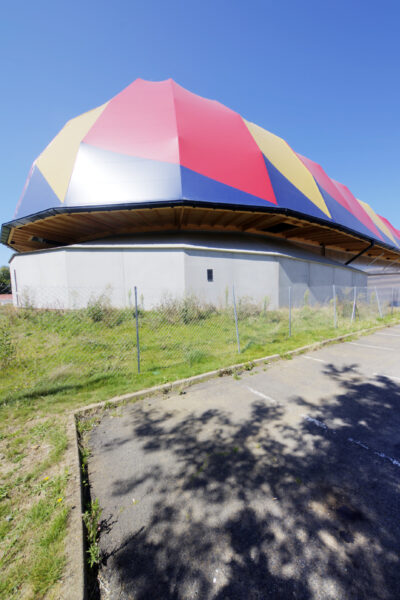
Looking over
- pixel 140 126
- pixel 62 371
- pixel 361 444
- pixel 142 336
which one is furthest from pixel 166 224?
pixel 361 444

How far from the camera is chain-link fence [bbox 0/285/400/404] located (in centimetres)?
526

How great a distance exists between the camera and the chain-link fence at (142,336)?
5258mm

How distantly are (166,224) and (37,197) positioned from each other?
7.68 metres

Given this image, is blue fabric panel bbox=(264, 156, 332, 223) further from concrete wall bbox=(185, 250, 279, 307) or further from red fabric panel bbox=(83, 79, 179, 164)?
red fabric panel bbox=(83, 79, 179, 164)

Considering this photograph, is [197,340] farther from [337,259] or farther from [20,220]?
[337,259]

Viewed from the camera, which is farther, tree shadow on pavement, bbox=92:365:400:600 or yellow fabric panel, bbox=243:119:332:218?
yellow fabric panel, bbox=243:119:332:218

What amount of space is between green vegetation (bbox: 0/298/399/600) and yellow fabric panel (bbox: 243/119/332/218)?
905cm

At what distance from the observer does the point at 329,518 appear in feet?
6.75

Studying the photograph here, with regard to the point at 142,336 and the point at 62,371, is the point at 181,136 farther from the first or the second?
the point at 62,371

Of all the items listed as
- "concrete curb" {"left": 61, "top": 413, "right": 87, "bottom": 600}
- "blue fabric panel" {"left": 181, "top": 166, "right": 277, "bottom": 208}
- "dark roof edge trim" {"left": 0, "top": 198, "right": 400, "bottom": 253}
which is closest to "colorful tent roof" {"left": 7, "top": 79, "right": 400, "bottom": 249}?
"blue fabric panel" {"left": 181, "top": 166, "right": 277, "bottom": 208}

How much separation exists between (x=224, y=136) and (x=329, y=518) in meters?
16.9

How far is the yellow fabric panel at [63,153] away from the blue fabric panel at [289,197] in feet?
37.3

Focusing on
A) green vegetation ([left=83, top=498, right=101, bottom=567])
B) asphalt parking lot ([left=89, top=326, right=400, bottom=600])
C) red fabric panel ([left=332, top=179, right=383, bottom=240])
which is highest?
red fabric panel ([left=332, top=179, right=383, bottom=240])

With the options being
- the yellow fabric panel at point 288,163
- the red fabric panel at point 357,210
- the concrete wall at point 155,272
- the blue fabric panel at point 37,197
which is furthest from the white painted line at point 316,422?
the red fabric panel at point 357,210
